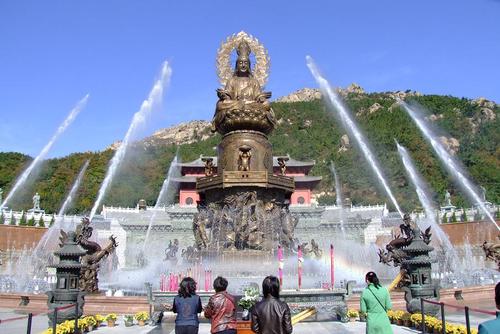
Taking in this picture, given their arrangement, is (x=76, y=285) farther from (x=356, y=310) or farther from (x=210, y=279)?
(x=356, y=310)

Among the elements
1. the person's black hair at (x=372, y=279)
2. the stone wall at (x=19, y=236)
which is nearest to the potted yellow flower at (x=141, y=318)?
the person's black hair at (x=372, y=279)

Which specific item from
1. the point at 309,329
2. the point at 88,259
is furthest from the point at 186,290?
the point at 88,259

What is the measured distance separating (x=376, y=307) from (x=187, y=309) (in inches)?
114

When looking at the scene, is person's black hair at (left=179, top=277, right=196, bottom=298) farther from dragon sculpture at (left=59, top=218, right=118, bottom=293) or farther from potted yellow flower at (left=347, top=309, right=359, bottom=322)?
dragon sculpture at (left=59, top=218, right=118, bottom=293)

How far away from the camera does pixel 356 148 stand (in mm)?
111125

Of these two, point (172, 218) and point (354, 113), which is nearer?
point (172, 218)

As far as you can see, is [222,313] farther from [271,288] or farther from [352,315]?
[352,315]

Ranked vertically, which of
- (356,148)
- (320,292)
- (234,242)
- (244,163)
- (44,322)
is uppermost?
(356,148)

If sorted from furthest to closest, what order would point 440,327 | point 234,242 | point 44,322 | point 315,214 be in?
point 315,214 < point 234,242 < point 44,322 < point 440,327

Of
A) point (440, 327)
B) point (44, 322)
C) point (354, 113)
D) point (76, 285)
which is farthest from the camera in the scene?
point (354, 113)

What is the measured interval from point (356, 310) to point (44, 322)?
9.25m

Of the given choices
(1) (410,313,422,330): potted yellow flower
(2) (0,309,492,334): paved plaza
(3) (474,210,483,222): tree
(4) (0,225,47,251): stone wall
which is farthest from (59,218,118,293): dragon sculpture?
(3) (474,210,483,222): tree

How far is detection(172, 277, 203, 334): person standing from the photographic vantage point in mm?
7098

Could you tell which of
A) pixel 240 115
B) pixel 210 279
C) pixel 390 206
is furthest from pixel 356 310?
pixel 390 206
